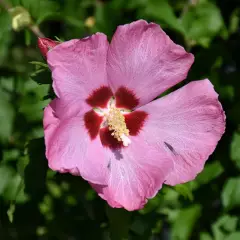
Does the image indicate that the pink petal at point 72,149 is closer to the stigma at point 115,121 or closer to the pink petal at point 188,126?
the stigma at point 115,121

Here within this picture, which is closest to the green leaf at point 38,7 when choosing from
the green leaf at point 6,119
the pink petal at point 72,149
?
the green leaf at point 6,119

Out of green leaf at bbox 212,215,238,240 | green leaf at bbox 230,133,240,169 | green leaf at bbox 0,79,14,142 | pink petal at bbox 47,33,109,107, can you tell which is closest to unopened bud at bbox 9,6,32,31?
green leaf at bbox 0,79,14,142

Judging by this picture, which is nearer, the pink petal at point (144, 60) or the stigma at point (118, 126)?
the pink petal at point (144, 60)

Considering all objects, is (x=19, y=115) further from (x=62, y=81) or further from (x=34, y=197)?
(x=62, y=81)

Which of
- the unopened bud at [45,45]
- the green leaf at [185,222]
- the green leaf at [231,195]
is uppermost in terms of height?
the unopened bud at [45,45]

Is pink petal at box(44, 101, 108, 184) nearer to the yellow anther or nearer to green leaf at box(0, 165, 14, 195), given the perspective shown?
the yellow anther

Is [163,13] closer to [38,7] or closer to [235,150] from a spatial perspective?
[38,7]
